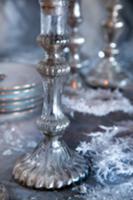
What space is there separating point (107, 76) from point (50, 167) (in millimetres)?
512

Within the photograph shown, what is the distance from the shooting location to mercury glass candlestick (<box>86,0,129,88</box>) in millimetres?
1030

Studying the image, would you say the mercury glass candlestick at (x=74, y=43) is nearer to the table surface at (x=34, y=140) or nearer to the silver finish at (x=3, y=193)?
the table surface at (x=34, y=140)

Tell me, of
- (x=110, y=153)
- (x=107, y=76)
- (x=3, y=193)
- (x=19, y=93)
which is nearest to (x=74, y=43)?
(x=107, y=76)

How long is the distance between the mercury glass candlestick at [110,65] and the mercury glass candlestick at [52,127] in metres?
0.43

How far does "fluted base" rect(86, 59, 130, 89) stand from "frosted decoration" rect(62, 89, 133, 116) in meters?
0.04

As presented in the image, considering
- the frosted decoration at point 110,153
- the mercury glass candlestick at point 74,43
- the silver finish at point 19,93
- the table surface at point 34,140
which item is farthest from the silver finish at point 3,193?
the mercury glass candlestick at point 74,43

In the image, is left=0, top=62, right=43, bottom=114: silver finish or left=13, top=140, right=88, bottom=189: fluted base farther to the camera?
left=0, top=62, right=43, bottom=114: silver finish

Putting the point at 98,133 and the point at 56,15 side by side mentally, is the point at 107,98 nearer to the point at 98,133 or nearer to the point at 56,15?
the point at 98,133

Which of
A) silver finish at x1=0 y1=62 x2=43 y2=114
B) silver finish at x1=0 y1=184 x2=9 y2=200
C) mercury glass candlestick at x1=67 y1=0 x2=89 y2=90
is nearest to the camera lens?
silver finish at x1=0 y1=184 x2=9 y2=200

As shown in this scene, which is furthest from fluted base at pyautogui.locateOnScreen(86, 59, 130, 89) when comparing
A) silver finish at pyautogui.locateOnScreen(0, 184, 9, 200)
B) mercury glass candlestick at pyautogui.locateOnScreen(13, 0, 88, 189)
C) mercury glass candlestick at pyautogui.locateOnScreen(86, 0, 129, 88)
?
silver finish at pyautogui.locateOnScreen(0, 184, 9, 200)

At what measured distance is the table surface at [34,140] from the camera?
1.80 ft

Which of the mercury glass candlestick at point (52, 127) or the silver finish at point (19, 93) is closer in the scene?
the mercury glass candlestick at point (52, 127)

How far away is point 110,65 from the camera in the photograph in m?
1.09

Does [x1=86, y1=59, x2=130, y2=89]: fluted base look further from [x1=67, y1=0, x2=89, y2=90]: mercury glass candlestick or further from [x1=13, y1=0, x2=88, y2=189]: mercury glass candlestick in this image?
[x1=13, y1=0, x2=88, y2=189]: mercury glass candlestick
